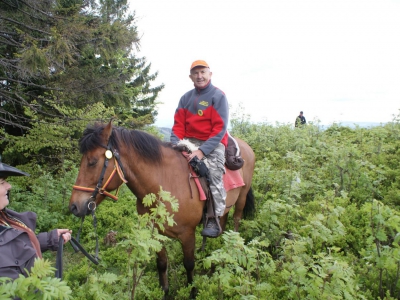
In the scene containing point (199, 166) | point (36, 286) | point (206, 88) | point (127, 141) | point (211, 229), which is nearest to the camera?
point (36, 286)

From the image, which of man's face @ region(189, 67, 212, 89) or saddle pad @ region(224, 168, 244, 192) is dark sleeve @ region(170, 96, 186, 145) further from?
saddle pad @ region(224, 168, 244, 192)

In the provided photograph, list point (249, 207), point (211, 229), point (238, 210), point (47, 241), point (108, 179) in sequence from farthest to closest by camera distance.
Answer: point (249, 207) → point (238, 210) → point (211, 229) → point (108, 179) → point (47, 241)

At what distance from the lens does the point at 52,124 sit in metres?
5.60

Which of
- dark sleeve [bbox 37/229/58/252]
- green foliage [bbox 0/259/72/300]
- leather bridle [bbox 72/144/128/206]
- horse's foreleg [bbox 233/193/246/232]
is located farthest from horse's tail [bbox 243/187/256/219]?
green foliage [bbox 0/259/72/300]

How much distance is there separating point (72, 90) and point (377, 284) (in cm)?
696

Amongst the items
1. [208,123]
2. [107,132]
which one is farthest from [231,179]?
[107,132]

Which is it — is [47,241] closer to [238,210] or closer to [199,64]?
[199,64]

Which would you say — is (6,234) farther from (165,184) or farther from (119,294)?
(165,184)

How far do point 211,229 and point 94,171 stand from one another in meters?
1.80

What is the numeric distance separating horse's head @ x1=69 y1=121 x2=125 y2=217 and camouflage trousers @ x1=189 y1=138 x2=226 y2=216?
4.13 ft

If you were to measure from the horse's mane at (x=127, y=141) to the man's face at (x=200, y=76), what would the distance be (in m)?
1.05

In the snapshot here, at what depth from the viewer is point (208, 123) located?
12.2ft

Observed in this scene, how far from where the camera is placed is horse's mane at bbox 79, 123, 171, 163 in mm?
2705

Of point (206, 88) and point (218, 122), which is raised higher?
point (206, 88)
